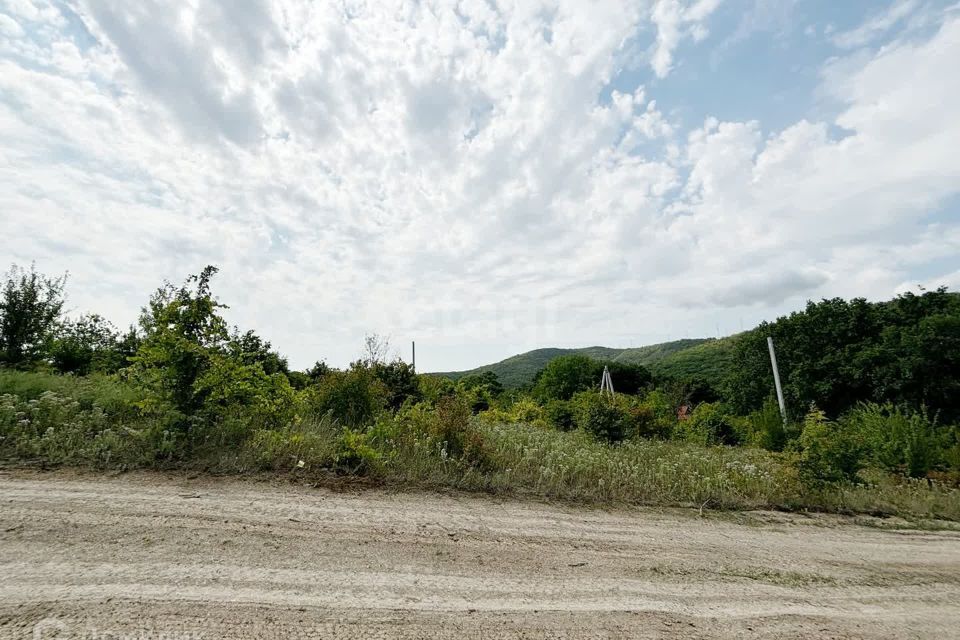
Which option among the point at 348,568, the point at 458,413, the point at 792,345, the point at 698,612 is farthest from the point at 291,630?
the point at 792,345

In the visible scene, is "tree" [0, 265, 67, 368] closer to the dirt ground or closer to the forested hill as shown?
the dirt ground

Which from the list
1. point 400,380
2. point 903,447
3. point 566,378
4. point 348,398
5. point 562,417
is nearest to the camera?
point 348,398

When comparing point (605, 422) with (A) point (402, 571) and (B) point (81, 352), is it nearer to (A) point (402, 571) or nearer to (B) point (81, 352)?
(A) point (402, 571)

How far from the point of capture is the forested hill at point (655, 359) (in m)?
64.4

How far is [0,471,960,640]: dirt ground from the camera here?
281 centimetres

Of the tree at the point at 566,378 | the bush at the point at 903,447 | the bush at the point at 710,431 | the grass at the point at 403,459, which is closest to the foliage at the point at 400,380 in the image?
the grass at the point at 403,459

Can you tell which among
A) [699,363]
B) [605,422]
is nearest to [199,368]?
[605,422]

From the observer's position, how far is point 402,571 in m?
3.53

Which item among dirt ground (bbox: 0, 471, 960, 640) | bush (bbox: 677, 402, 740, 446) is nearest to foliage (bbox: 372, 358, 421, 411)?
dirt ground (bbox: 0, 471, 960, 640)

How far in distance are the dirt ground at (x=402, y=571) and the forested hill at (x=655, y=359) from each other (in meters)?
46.8

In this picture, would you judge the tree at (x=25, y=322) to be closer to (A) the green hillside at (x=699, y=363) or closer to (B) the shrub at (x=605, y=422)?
(B) the shrub at (x=605, y=422)

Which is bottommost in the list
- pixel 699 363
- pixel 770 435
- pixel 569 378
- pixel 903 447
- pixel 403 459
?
pixel 770 435

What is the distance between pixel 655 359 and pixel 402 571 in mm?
100384

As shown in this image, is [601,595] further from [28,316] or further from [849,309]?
[849,309]
